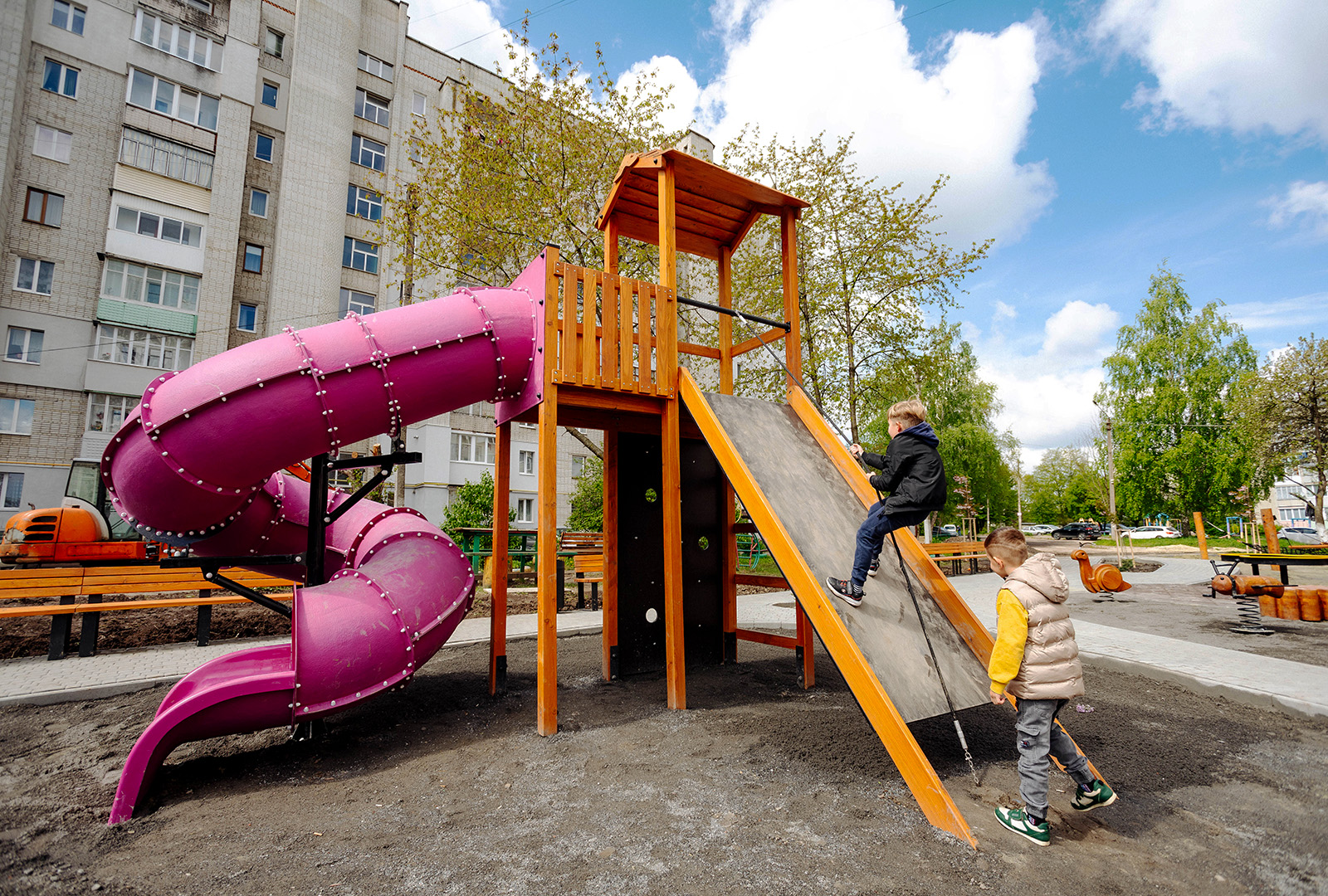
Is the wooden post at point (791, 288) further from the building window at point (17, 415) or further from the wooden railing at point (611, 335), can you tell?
the building window at point (17, 415)

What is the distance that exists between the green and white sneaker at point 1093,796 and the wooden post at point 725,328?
4445mm

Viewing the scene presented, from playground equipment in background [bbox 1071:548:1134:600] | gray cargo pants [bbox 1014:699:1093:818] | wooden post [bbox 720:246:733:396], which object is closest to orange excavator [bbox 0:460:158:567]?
wooden post [bbox 720:246:733:396]

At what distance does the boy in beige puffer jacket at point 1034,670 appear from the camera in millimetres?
3014

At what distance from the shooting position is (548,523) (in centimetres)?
500

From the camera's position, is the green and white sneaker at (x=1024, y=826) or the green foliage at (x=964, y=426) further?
the green foliage at (x=964, y=426)

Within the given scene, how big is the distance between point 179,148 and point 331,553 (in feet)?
85.4

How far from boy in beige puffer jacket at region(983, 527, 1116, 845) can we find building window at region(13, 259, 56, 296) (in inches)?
1140

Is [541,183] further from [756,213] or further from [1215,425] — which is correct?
[1215,425]

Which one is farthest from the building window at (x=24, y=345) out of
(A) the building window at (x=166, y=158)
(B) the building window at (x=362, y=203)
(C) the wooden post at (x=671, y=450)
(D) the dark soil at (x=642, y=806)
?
(C) the wooden post at (x=671, y=450)

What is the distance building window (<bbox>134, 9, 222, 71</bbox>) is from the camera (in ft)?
75.9

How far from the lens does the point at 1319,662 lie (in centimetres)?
691

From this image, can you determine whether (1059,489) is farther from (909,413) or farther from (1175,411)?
(909,413)

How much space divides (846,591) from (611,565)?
293 cm

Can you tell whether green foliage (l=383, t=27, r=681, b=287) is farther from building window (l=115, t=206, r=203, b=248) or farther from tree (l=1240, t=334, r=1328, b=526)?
tree (l=1240, t=334, r=1328, b=526)
